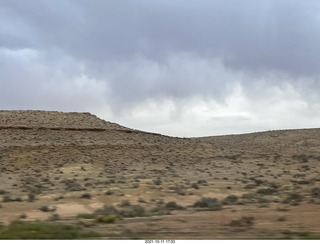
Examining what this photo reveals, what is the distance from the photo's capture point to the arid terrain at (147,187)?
47.8ft

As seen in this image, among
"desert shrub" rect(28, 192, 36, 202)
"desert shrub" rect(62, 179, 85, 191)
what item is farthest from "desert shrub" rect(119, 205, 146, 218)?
"desert shrub" rect(62, 179, 85, 191)

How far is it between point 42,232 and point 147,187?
14900mm

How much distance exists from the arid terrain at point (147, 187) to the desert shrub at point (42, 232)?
547mm

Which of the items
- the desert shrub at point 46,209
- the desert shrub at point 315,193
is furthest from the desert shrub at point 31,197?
the desert shrub at point 315,193

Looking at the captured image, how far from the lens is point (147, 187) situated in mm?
27422

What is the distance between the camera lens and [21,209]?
20.3 meters

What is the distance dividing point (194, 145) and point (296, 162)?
706 inches

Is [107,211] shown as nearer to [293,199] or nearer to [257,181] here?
[293,199]

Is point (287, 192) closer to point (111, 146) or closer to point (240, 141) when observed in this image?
point (111, 146)

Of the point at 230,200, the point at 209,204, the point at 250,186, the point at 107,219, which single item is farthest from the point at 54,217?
the point at 250,186

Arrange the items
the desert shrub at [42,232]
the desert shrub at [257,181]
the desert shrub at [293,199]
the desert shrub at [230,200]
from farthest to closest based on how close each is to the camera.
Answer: the desert shrub at [257,181] → the desert shrub at [230,200] → the desert shrub at [293,199] → the desert shrub at [42,232]

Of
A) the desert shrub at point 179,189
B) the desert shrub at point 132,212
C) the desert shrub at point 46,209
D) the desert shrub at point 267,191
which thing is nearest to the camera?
the desert shrub at point 132,212

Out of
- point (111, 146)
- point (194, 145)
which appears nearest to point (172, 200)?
point (111, 146)

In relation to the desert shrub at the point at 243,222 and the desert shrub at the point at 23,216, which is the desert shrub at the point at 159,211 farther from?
the desert shrub at the point at 23,216
